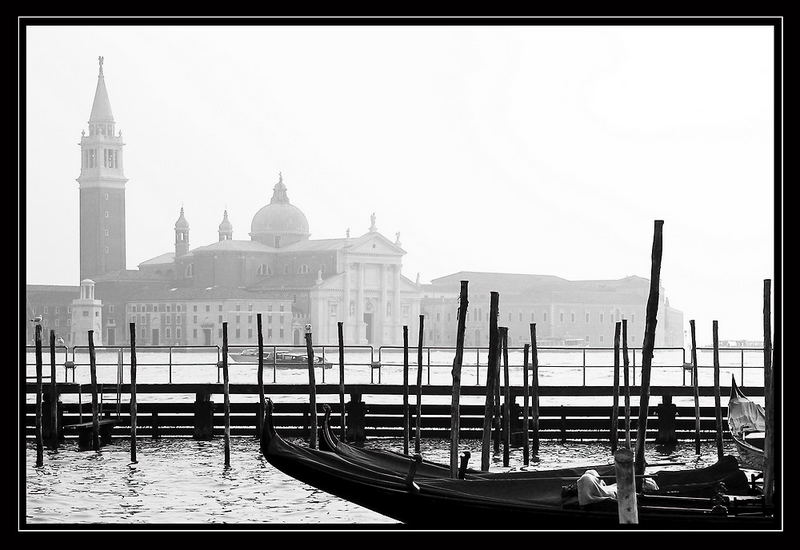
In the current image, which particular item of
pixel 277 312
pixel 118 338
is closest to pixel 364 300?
pixel 277 312

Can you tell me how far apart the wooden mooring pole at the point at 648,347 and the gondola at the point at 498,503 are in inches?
14.9

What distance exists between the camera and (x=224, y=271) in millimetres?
67500

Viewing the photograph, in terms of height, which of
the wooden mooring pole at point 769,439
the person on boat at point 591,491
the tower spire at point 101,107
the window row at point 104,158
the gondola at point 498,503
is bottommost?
the gondola at point 498,503

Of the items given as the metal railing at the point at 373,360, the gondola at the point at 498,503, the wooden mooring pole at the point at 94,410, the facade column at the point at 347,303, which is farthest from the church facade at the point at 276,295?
the gondola at the point at 498,503

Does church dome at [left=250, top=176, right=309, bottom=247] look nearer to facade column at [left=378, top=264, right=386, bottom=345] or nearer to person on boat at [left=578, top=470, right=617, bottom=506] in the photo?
facade column at [left=378, top=264, right=386, bottom=345]

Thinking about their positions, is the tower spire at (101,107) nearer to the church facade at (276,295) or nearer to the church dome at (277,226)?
the church facade at (276,295)

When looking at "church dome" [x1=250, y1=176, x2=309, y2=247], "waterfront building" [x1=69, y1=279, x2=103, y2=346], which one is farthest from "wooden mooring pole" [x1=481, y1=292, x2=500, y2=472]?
"church dome" [x1=250, y1=176, x2=309, y2=247]

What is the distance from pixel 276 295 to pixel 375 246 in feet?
20.9

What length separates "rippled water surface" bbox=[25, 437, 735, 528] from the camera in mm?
9055

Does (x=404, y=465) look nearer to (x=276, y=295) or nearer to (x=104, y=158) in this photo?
(x=276, y=295)

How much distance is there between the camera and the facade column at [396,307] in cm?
6962
